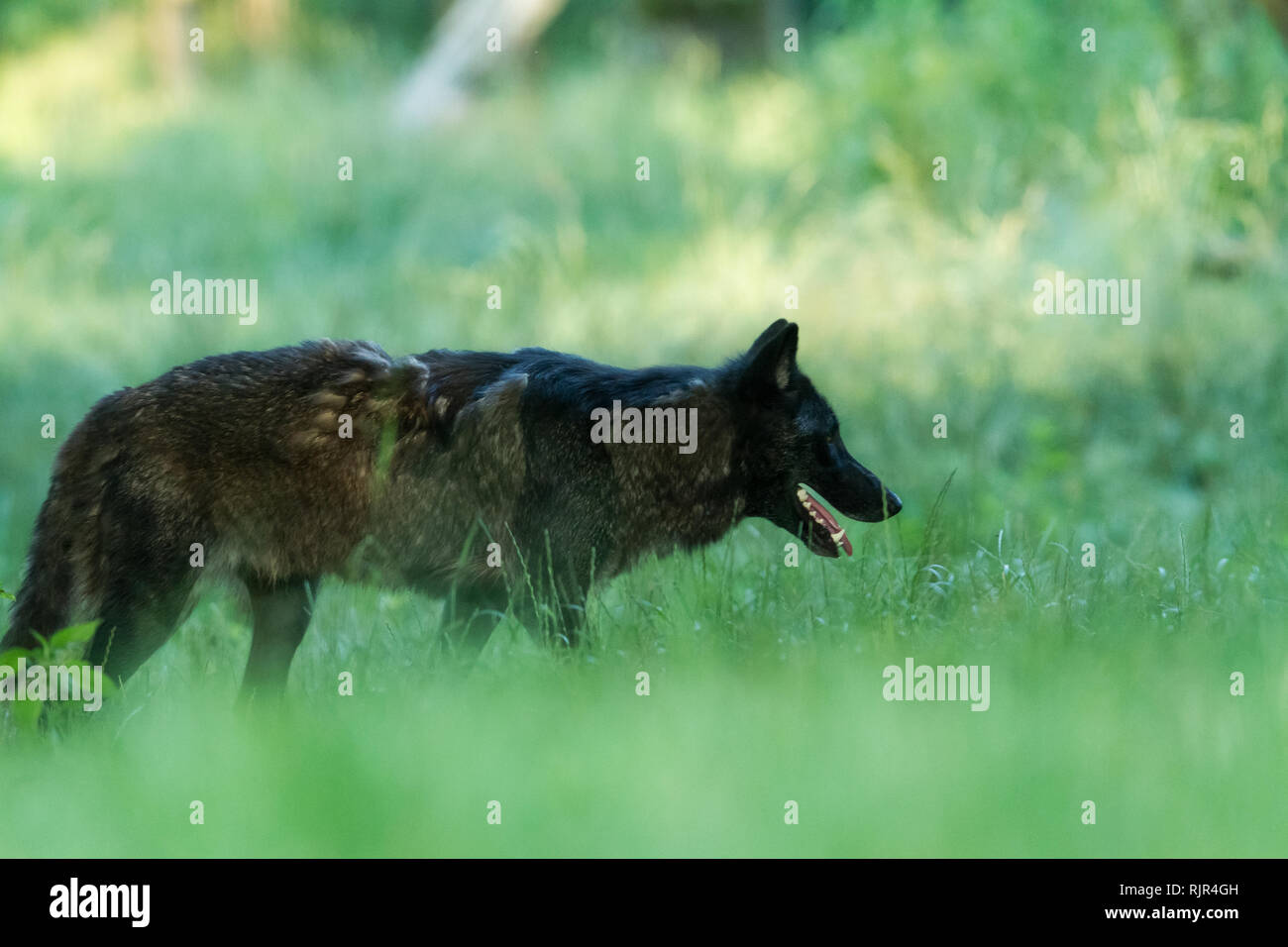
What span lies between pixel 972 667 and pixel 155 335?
983 cm

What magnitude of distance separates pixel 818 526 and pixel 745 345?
6.01 m

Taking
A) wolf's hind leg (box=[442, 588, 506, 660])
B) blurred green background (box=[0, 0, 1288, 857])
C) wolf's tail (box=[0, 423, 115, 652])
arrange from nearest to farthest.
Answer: blurred green background (box=[0, 0, 1288, 857]), wolf's tail (box=[0, 423, 115, 652]), wolf's hind leg (box=[442, 588, 506, 660])

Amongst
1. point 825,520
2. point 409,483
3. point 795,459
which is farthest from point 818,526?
point 409,483

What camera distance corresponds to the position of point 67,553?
5477mm

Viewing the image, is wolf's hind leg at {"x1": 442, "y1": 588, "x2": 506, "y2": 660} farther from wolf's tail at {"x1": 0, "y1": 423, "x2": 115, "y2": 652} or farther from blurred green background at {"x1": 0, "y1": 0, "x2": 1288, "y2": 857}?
wolf's tail at {"x1": 0, "y1": 423, "x2": 115, "y2": 652}

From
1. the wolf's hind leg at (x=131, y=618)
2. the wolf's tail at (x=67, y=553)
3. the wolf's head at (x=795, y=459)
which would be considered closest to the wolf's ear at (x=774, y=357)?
the wolf's head at (x=795, y=459)

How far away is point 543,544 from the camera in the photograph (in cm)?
579

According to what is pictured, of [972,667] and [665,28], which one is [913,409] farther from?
[665,28]

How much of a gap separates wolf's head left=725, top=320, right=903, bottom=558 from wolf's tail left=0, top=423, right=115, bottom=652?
2427mm

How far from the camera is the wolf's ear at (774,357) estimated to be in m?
5.84

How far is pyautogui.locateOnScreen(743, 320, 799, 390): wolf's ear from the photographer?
584cm

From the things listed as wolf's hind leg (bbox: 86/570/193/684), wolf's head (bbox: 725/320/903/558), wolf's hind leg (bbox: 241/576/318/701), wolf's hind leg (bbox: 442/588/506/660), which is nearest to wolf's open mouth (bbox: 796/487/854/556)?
wolf's head (bbox: 725/320/903/558)

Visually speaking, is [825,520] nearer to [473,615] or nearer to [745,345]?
[473,615]

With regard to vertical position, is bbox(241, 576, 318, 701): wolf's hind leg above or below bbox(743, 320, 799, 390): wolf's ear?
below
